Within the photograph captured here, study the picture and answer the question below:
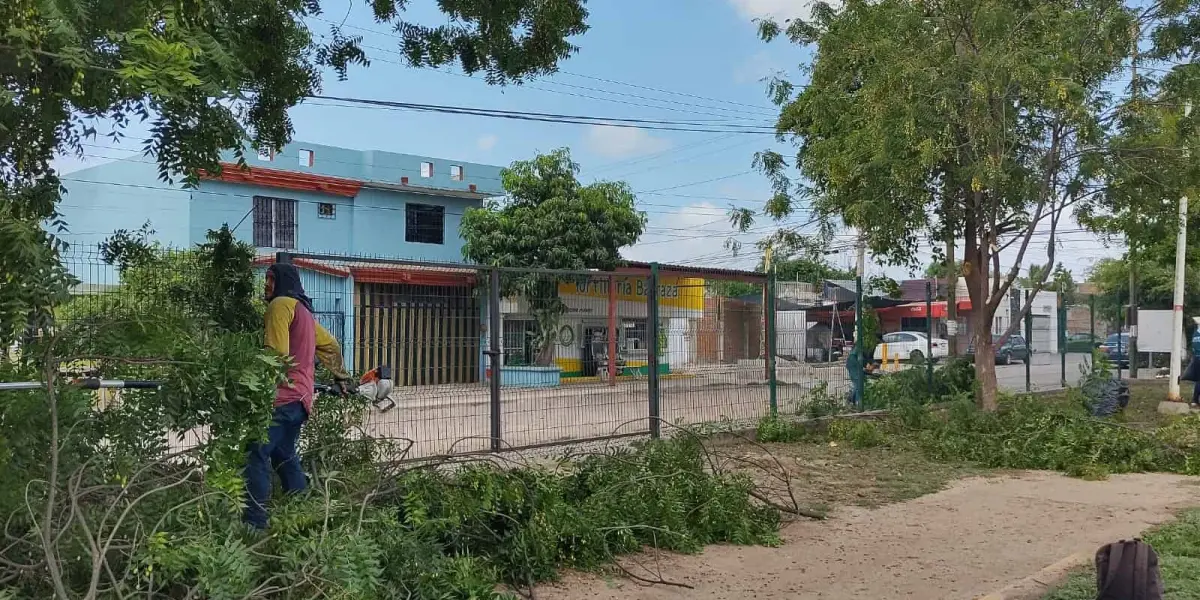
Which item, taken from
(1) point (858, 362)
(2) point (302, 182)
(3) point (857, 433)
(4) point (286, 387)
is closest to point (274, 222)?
(2) point (302, 182)

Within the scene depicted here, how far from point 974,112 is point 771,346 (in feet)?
13.1

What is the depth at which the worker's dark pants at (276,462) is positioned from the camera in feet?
16.3

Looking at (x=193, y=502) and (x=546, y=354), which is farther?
(x=546, y=354)

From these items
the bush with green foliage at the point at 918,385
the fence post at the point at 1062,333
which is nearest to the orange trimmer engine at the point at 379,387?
the bush with green foliage at the point at 918,385

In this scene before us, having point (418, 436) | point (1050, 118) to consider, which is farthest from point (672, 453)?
point (1050, 118)

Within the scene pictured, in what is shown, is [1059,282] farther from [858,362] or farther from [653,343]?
[653,343]

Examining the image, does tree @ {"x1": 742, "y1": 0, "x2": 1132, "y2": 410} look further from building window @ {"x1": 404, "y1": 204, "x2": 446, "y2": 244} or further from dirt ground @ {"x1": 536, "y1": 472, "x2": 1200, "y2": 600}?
building window @ {"x1": 404, "y1": 204, "x2": 446, "y2": 244}

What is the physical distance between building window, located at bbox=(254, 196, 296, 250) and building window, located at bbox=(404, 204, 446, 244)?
346cm

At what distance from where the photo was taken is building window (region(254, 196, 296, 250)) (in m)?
24.8

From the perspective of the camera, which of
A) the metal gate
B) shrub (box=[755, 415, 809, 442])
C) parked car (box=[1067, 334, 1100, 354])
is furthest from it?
parked car (box=[1067, 334, 1100, 354])

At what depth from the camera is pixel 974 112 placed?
38.4ft

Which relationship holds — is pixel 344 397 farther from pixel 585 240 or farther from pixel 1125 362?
pixel 1125 362

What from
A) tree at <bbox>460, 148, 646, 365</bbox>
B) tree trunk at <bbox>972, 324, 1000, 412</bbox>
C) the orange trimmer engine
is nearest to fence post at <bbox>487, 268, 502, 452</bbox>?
the orange trimmer engine

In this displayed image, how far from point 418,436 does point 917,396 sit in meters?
9.62
